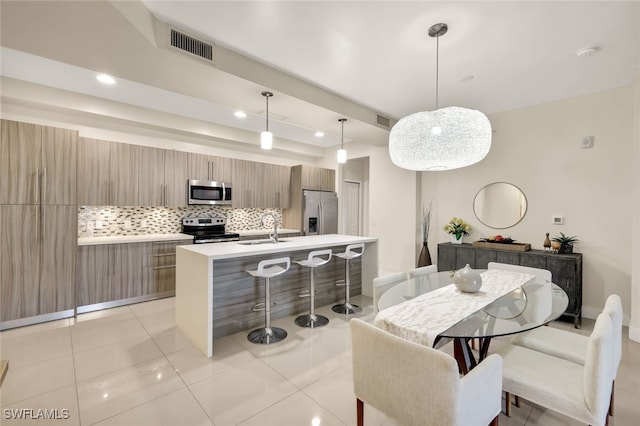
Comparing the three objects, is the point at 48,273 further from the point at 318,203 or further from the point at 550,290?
the point at 550,290

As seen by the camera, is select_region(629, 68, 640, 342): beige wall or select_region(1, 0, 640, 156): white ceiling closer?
select_region(1, 0, 640, 156): white ceiling

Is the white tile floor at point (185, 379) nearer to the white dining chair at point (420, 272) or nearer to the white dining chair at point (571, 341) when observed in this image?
the white dining chair at point (571, 341)

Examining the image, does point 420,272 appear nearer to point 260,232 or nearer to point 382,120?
point 382,120

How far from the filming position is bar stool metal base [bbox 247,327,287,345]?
2.90 m

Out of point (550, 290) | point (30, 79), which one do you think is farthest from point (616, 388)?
point (30, 79)

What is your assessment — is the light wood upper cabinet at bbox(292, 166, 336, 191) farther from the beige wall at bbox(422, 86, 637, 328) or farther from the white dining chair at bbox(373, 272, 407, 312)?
the white dining chair at bbox(373, 272, 407, 312)

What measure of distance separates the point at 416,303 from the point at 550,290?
1197 mm

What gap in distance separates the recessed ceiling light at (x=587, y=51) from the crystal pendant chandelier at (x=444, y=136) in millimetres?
1250

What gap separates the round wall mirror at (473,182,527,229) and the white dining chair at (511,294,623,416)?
98.4 inches

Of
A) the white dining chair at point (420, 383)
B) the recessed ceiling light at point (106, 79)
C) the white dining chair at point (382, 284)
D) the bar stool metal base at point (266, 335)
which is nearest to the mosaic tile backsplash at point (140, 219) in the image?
the recessed ceiling light at point (106, 79)

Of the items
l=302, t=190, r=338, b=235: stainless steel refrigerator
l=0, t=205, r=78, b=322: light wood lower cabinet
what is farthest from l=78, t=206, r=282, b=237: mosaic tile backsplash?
l=302, t=190, r=338, b=235: stainless steel refrigerator

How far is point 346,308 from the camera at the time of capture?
12.2 ft

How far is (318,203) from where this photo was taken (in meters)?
6.14

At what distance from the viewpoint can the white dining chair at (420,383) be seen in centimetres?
118
